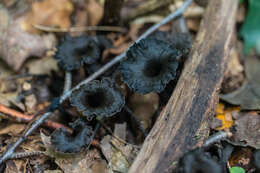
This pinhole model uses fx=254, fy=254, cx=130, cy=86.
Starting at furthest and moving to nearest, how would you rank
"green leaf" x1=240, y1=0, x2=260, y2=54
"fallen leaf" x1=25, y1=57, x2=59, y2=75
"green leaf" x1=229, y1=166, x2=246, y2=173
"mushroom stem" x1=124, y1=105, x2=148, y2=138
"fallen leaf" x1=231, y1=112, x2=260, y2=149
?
"green leaf" x1=240, y1=0, x2=260, y2=54
"fallen leaf" x1=25, y1=57, x2=59, y2=75
"mushroom stem" x1=124, y1=105, x2=148, y2=138
"fallen leaf" x1=231, y1=112, x2=260, y2=149
"green leaf" x1=229, y1=166, x2=246, y2=173

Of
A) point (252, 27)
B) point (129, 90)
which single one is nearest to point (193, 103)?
point (129, 90)

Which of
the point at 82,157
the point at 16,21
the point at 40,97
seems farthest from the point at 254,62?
the point at 16,21

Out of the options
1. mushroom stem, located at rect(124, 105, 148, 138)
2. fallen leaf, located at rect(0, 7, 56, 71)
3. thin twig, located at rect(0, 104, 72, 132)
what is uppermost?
fallen leaf, located at rect(0, 7, 56, 71)

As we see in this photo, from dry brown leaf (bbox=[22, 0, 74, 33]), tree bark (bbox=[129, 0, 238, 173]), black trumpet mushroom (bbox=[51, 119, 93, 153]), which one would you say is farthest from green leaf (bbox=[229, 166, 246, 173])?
dry brown leaf (bbox=[22, 0, 74, 33])

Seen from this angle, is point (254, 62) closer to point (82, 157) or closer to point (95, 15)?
point (95, 15)

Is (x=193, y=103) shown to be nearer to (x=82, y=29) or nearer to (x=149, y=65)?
(x=149, y=65)

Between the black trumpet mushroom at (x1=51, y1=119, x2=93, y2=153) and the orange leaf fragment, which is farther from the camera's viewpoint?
the orange leaf fragment

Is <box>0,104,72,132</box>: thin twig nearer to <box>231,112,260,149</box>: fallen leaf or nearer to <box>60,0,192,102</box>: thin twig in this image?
<box>60,0,192,102</box>: thin twig
